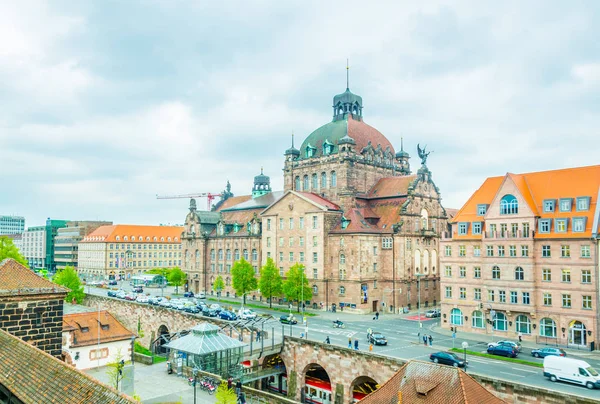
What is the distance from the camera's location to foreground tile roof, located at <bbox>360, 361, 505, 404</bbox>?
23.9 metres

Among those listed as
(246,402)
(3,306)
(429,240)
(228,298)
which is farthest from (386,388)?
(228,298)

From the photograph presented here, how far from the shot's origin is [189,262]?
109 meters

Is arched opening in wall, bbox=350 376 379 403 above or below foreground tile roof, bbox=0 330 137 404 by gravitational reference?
below

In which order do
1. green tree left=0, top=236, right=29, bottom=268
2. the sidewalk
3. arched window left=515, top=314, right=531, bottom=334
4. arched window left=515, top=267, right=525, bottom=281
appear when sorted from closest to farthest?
the sidewalk, arched window left=515, top=314, right=531, bottom=334, arched window left=515, top=267, right=525, bottom=281, green tree left=0, top=236, right=29, bottom=268

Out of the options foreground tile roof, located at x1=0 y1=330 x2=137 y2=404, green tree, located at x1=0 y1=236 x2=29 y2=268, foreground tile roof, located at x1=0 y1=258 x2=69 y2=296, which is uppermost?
green tree, located at x1=0 y1=236 x2=29 y2=268

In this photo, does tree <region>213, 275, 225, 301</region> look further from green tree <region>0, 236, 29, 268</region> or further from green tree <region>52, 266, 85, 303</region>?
green tree <region>0, 236, 29, 268</region>

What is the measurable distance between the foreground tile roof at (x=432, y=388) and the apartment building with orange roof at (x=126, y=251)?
422 ft

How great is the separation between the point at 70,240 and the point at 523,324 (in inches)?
6064

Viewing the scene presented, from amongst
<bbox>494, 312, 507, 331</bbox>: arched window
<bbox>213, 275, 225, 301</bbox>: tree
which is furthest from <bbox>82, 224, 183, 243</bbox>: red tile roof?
<bbox>494, 312, 507, 331</bbox>: arched window

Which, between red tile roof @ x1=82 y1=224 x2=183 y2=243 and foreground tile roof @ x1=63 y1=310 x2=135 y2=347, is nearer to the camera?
foreground tile roof @ x1=63 y1=310 x2=135 y2=347

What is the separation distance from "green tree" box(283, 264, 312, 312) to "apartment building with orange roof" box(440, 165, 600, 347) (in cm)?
2196

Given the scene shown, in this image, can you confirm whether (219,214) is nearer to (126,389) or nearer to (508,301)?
(508,301)

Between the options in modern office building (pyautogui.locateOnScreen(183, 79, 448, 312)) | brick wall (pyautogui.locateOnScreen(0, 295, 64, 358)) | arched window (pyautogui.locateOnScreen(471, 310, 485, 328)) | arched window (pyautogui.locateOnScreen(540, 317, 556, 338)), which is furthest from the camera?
modern office building (pyautogui.locateOnScreen(183, 79, 448, 312))

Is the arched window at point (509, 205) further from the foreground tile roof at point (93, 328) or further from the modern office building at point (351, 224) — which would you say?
the foreground tile roof at point (93, 328)
